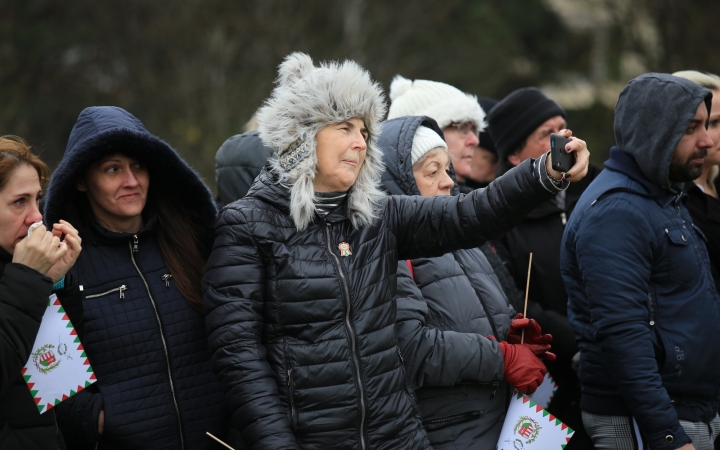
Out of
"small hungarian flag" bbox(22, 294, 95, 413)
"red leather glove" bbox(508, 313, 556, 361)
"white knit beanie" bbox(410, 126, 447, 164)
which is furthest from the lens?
"white knit beanie" bbox(410, 126, 447, 164)

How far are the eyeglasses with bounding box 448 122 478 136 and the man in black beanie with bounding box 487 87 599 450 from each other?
0.32 meters

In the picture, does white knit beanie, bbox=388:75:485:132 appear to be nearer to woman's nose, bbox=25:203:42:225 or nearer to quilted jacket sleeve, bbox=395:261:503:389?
quilted jacket sleeve, bbox=395:261:503:389

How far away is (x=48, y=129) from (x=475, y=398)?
41.4 feet

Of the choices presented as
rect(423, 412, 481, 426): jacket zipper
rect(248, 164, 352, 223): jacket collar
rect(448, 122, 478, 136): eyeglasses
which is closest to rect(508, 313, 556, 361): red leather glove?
rect(423, 412, 481, 426): jacket zipper

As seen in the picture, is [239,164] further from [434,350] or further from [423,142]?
[434,350]

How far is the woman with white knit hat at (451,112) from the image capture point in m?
4.67

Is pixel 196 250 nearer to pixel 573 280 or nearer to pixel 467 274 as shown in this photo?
pixel 467 274

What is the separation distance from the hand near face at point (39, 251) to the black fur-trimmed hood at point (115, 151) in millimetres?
421

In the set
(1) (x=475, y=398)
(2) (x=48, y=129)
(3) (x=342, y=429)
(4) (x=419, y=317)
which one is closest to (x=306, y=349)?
(3) (x=342, y=429)

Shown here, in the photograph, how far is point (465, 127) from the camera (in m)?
4.78

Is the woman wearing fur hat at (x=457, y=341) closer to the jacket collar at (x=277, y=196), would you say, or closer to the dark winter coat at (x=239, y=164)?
the jacket collar at (x=277, y=196)

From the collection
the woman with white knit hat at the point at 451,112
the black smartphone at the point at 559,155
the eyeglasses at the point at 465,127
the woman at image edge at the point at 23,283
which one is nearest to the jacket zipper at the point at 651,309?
the black smartphone at the point at 559,155

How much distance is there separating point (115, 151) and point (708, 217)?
120 inches

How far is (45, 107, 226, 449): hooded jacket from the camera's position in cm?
318
